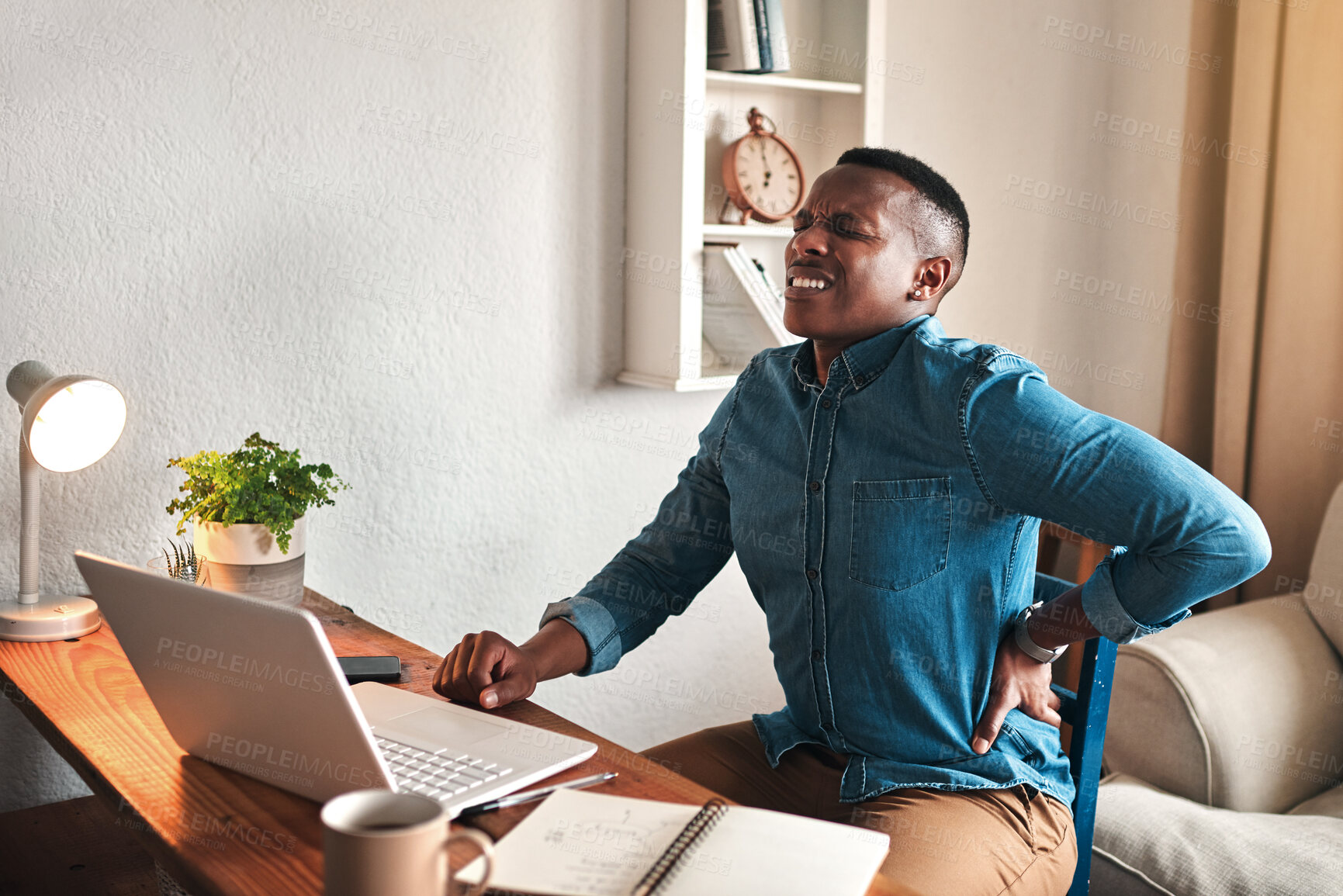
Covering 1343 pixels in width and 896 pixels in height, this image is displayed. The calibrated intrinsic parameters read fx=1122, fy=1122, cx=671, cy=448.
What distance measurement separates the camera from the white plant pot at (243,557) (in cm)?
146

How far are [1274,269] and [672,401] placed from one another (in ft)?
4.40

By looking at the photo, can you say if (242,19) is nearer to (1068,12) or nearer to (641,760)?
(641,760)

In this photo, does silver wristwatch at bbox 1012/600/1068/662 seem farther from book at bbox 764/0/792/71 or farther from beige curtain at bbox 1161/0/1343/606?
beige curtain at bbox 1161/0/1343/606

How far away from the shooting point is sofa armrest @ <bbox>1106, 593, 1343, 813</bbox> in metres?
1.81

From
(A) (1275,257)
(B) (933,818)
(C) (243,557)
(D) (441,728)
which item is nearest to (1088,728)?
(B) (933,818)

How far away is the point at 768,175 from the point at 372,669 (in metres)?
1.31

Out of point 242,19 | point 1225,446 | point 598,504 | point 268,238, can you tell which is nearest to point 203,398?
point 268,238

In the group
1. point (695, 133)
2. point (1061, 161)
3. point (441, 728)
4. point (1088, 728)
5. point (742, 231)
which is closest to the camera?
point (441, 728)

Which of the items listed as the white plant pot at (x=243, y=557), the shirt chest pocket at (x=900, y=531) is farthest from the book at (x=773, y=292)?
the white plant pot at (x=243, y=557)

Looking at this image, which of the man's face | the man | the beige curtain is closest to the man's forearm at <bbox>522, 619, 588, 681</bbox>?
the man

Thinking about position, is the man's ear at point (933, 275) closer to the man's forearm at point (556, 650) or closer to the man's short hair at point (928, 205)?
the man's short hair at point (928, 205)

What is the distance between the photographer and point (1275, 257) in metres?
2.42

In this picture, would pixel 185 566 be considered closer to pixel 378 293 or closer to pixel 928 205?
pixel 378 293

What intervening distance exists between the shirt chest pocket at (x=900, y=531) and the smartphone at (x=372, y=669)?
55 cm
